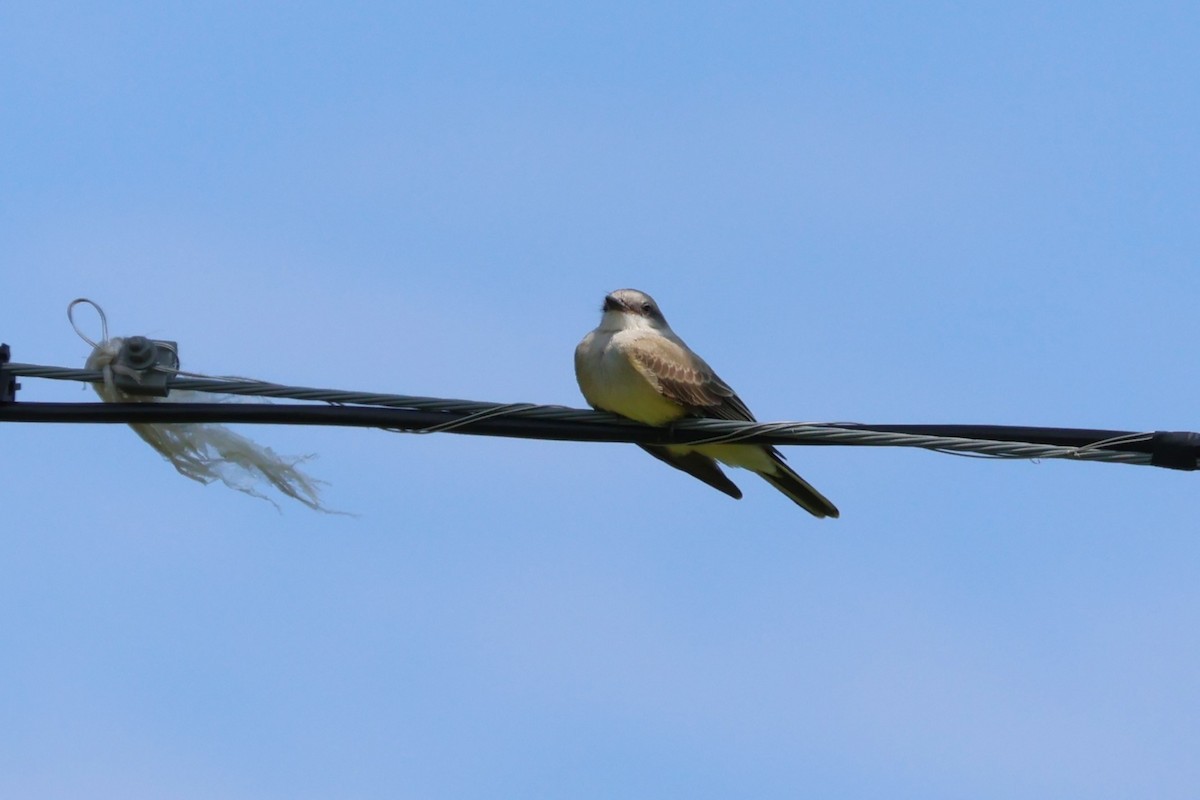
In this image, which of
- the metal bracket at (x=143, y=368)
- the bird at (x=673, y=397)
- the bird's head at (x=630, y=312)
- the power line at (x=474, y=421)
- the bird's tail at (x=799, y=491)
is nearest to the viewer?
the power line at (x=474, y=421)

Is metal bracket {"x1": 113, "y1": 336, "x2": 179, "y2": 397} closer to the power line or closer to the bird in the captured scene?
the power line

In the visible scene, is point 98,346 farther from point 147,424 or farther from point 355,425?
point 355,425

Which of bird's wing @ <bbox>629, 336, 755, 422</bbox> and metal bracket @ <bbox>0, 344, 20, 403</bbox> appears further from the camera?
bird's wing @ <bbox>629, 336, 755, 422</bbox>

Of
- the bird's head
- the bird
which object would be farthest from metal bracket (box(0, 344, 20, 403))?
the bird's head

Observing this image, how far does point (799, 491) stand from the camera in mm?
9578

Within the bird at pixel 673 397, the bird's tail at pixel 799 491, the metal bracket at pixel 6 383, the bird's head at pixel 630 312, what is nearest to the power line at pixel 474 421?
the metal bracket at pixel 6 383

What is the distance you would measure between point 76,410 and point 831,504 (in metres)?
4.28

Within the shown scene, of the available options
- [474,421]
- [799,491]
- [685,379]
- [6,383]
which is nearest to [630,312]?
[685,379]

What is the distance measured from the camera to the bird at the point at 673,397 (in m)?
9.23

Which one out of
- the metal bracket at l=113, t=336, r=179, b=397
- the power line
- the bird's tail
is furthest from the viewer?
the bird's tail

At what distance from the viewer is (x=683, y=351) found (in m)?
9.82

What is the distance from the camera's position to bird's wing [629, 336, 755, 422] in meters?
9.24

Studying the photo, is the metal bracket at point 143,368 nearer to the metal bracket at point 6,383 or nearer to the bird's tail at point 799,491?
the metal bracket at point 6,383

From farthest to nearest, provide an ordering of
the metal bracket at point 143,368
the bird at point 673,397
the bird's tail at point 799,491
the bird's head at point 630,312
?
1. the bird's head at point 630,312
2. the bird's tail at point 799,491
3. the bird at point 673,397
4. the metal bracket at point 143,368
